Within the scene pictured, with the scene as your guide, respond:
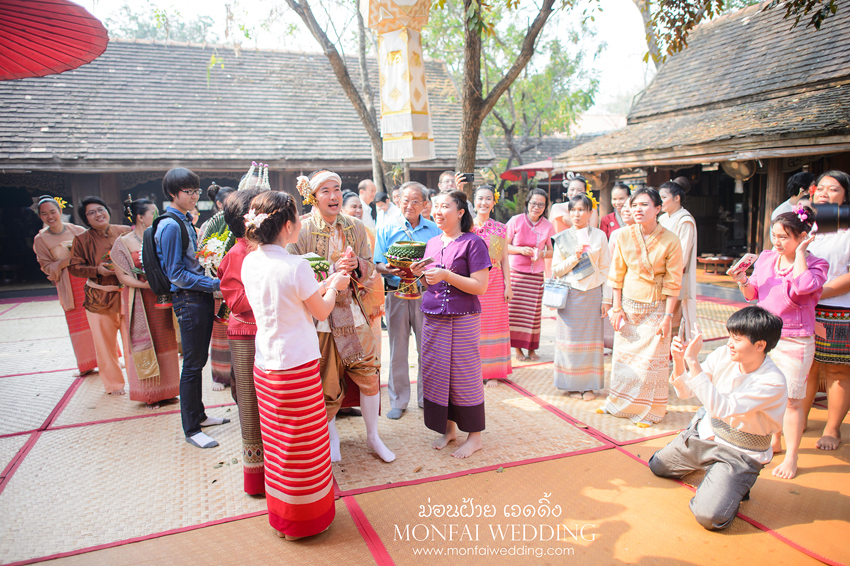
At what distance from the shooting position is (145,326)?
4273 mm

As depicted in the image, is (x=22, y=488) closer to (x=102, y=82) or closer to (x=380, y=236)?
(x=380, y=236)

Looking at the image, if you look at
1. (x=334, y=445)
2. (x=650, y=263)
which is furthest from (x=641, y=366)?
(x=334, y=445)

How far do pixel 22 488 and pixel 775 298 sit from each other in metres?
4.95

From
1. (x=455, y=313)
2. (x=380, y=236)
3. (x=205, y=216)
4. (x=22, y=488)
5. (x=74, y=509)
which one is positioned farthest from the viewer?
(x=205, y=216)

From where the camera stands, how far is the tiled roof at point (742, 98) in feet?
23.4

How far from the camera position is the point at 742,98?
29.9 ft

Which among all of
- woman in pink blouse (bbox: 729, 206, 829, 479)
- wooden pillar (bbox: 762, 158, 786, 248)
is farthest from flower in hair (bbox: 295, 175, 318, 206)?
wooden pillar (bbox: 762, 158, 786, 248)

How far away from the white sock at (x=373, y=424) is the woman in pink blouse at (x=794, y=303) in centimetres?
248

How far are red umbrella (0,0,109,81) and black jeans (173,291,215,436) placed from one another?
5.22 feet

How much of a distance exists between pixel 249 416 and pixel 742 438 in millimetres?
2756

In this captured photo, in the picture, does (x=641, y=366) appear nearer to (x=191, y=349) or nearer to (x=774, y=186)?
(x=191, y=349)

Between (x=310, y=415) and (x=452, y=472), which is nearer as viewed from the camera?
(x=310, y=415)

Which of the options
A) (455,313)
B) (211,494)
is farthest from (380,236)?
(211,494)

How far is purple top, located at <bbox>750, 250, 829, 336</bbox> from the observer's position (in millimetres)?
3104
